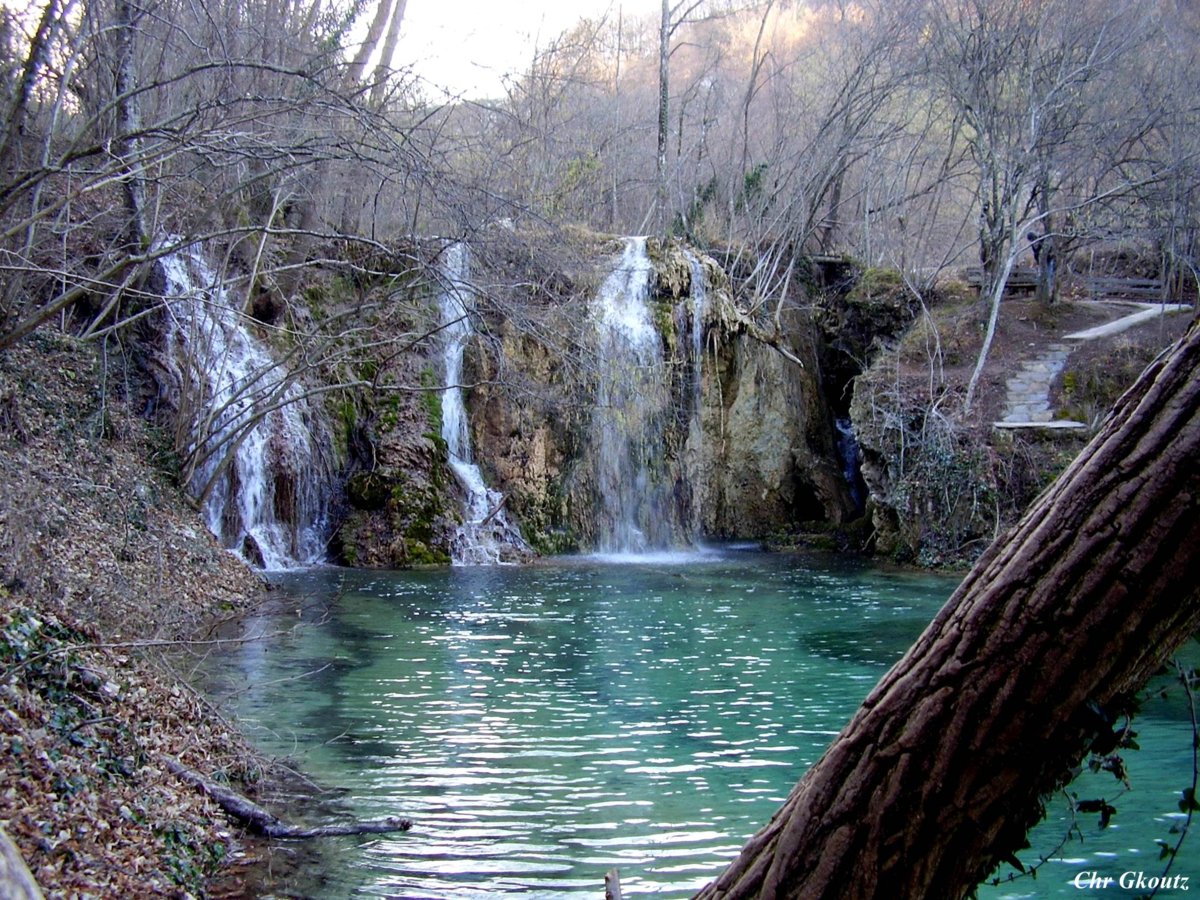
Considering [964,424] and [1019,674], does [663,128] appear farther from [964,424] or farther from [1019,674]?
[1019,674]

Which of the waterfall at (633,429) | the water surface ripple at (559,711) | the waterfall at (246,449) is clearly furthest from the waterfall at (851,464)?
the waterfall at (246,449)

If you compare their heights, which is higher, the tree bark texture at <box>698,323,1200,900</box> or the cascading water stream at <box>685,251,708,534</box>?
the cascading water stream at <box>685,251,708,534</box>

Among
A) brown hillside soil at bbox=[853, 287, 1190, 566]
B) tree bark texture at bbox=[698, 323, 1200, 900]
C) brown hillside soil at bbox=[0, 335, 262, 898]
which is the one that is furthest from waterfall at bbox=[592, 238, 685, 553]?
tree bark texture at bbox=[698, 323, 1200, 900]

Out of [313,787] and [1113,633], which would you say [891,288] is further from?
[1113,633]

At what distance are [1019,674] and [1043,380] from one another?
1984 centimetres

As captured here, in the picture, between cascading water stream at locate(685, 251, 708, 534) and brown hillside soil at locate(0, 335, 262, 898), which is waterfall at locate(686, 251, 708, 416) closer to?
cascading water stream at locate(685, 251, 708, 534)

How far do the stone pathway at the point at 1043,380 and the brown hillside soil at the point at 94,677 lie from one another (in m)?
13.6

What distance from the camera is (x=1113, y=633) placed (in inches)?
71.1

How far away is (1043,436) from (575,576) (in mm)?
8463

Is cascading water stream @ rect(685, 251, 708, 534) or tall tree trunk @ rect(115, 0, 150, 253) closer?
tall tree trunk @ rect(115, 0, 150, 253)

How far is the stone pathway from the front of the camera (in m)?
18.6

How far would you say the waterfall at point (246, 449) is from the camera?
14.6 meters

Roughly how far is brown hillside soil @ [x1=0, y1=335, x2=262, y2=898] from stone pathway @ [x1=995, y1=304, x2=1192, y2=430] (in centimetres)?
1357

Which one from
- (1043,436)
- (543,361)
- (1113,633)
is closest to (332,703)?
(1113,633)
